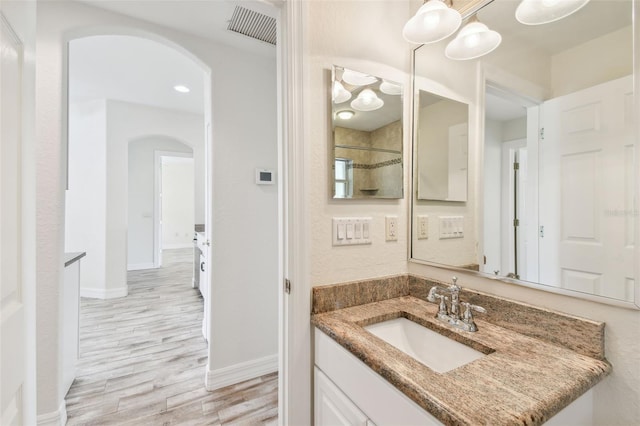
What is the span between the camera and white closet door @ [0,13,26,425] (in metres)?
0.59

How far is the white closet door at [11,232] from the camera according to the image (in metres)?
0.59

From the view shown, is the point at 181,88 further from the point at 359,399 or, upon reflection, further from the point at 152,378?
the point at 359,399

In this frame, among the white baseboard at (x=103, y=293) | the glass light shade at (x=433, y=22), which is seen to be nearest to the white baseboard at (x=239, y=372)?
the glass light shade at (x=433, y=22)

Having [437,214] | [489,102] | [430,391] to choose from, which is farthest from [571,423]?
[489,102]

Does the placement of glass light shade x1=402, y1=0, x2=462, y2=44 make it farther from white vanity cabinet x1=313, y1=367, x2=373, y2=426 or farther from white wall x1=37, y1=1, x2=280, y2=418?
white vanity cabinet x1=313, y1=367, x2=373, y2=426

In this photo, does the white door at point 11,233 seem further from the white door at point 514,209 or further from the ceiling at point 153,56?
the white door at point 514,209

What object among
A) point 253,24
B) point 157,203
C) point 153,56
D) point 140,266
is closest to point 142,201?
point 157,203

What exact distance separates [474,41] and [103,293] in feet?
15.8

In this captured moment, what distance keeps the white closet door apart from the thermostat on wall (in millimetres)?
1414

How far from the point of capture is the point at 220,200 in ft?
6.38

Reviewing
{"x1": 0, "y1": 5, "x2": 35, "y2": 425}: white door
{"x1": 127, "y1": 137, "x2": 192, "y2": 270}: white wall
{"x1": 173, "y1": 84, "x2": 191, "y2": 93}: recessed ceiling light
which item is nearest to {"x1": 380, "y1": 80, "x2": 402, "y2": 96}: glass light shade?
{"x1": 0, "y1": 5, "x2": 35, "y2": 425}: white door

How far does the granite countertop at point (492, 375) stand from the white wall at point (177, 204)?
853cm

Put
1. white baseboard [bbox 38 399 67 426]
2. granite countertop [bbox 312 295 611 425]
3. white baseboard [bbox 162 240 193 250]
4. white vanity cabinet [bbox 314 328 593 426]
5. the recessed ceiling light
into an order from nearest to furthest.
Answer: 1. granite countertop [bbox 312 295 611 425]
2. white vanity cabinet [bbox 314 328 593 426]
3. white baseboard [bbox 38 399 67 426]
4. the recessed ceiling light
5. white baseboard [bbox 162 240 193 250]

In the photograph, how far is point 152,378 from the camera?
2029 mm
